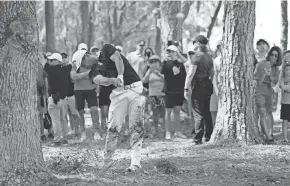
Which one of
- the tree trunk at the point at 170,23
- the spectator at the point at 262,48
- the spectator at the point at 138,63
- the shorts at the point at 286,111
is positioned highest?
the tree trunk at the point at 170,23

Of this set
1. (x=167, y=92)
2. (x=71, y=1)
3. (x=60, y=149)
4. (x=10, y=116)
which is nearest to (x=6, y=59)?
(x=10, y=116)

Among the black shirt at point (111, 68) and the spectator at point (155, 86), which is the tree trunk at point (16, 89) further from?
the spectator at point (155, 86)

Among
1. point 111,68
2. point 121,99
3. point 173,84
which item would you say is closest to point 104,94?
point 173,84

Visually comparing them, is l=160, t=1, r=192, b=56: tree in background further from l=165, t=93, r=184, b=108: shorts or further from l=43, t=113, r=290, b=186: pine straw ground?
l=43, t=113, r=290, b=186: pine straw ground

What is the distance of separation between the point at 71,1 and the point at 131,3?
4486 mm

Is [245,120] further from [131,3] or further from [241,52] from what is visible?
[131,3]

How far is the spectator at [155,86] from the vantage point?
13.3 m

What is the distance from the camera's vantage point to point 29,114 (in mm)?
7047

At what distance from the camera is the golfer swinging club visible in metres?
8.33

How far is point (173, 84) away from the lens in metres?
12.9

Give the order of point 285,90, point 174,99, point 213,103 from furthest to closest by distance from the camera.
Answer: point 174,99, point 213,103, point 285,90

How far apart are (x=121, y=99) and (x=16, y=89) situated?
1973mm

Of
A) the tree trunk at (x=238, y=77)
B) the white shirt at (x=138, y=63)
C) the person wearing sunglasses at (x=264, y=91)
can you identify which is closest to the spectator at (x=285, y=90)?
the person wearing sunglasses at (x=264, y=91)

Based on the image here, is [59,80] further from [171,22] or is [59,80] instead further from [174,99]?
[171,22]
